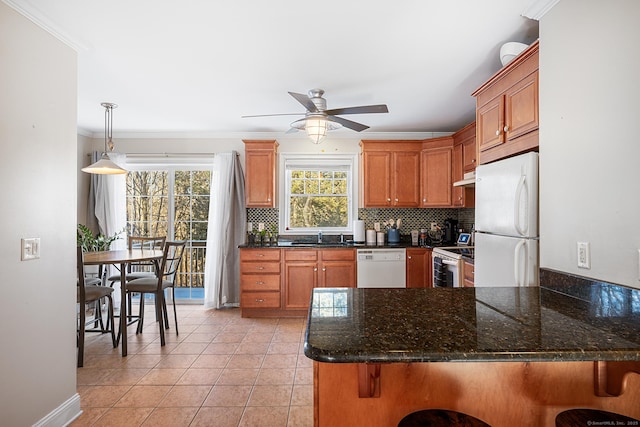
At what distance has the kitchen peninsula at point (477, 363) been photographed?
0.91 metres

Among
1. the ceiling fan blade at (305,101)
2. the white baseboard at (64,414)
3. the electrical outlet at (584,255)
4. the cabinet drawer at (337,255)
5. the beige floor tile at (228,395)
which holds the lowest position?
the beige floor tile at (228,395)

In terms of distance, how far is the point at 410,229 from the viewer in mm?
4730

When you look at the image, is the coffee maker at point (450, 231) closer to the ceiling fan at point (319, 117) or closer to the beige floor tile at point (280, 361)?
the ceiling fan at point (319, 117)

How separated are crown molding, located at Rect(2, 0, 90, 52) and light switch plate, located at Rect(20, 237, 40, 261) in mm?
1224

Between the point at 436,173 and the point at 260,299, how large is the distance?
110 inches

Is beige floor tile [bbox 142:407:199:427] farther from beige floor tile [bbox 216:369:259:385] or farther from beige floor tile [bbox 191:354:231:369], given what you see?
beige floor tile [bbox 191:354:231:369]

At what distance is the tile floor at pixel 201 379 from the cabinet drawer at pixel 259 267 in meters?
0.69

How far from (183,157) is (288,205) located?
1.67 m

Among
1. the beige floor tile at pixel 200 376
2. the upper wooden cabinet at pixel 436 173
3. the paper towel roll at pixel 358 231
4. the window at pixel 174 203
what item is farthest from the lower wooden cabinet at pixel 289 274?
the beige floor tile at pixel 200 376

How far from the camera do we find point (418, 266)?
4156 mm

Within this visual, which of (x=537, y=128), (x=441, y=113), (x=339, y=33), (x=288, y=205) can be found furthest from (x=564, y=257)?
(x=288, y=205)

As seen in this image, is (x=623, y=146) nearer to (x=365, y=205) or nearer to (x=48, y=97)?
(x=48, y=97)

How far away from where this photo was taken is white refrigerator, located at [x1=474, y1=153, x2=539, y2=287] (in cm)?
183

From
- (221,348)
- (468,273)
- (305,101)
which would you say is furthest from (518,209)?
(221,348)
